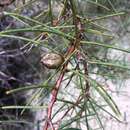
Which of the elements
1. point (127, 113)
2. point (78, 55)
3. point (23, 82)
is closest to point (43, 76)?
point (23, 82)

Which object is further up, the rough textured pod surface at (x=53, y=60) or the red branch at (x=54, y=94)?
the rough textured pod surface at (x=53, y=60)

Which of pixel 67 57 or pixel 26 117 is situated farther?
pixel 26 117

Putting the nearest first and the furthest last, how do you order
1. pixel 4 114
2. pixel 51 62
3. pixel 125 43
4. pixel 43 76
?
pixel 51 62, pixel 4 114, pixel 43 76, pixel 125 43

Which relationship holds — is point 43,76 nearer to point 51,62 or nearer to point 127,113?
point 127,113

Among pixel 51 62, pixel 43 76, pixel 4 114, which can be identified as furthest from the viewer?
pixel 43 76

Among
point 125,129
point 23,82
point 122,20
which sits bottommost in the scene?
point 125,129

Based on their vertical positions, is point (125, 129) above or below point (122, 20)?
below

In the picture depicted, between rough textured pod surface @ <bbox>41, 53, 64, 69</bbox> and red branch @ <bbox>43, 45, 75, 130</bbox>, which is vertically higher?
rough textured pod surface @ <bbox>41, 53, 64, 69</bbox>
